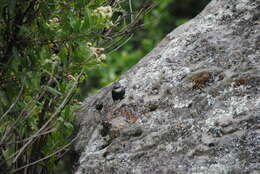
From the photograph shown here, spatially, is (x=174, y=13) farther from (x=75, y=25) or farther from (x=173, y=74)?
(x=75, y=25)

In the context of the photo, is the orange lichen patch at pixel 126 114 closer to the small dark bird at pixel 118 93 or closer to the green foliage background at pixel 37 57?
the small dark bird at pixel 118 93

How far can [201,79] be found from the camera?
2555 mm

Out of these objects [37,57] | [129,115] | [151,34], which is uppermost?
[37,57]

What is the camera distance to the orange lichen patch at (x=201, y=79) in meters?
2.54

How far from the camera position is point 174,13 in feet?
28.2

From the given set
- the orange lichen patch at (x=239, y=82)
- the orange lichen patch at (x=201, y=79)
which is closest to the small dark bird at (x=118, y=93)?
the orange lichen patch at (x=201, y=79)

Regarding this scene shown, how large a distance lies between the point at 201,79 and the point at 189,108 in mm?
202

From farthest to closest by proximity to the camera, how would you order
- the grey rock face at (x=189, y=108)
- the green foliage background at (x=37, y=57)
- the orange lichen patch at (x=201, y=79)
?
the orange lichen patch at (x=201, y=79) → the grey rock face at (x=189, y=108) → the green foliage background at (x=37, y=57)

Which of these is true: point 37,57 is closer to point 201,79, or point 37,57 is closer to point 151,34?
point 201,79

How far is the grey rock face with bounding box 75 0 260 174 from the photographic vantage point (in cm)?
220

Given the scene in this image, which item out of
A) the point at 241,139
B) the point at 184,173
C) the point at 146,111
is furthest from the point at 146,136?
the point at 241,139

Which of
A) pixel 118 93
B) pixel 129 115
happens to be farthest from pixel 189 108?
pixel 118 93

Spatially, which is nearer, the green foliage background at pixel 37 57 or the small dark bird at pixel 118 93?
the green foliage background at pixel 37 57

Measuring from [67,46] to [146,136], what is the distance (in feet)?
2.13
